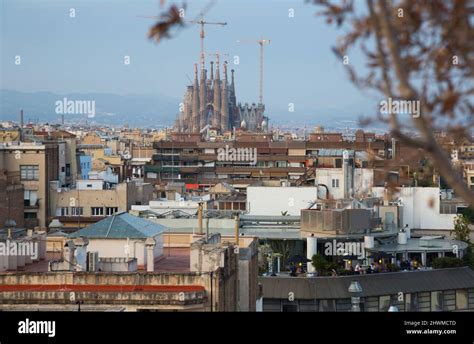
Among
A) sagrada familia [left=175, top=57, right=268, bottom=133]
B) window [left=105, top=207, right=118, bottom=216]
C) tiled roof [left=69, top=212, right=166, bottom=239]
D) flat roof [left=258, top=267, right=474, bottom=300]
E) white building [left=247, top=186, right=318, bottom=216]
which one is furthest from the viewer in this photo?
sagrada familia [left=175, top=57, right=268, bottom=133]

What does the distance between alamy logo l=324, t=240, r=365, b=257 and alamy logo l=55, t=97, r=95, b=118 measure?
4730 millimetres

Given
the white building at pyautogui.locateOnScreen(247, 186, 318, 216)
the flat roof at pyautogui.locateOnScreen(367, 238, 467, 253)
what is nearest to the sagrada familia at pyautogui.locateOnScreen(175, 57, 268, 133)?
the white building at pyautogui.locateOnScreen(247, 186, 318, 216)

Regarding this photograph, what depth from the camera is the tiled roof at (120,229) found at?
39.7 feet

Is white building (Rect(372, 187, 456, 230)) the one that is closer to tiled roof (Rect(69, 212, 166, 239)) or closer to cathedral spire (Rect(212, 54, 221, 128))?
tiled roof (Rect(69, 212, 166, 239))

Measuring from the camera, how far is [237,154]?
55781 mm

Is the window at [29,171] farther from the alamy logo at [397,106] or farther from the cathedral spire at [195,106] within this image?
the cathedral spire at [195,106]

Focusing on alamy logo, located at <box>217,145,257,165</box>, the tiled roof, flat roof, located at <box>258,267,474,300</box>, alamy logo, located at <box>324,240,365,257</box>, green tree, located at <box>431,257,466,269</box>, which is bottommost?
flat roof, located at <box>258,267,474,300</box>

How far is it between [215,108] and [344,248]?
8949cm

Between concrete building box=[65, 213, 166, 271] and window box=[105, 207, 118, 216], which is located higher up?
concrete building box=[65, 213, 166, 271]

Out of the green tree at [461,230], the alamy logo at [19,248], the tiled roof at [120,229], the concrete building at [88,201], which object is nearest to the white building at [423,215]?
the green tree at [461,230]

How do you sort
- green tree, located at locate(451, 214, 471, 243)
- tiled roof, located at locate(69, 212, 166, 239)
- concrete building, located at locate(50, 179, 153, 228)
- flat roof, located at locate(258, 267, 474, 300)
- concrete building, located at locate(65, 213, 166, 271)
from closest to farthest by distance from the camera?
concrete building, located at locate(65, 213, 166, 271) < tiled roof, located at locate(69, 212, 166, 239) < flat roof, located at locate(258, 267, 474, 300) < green tree, located at locate(451, 214, 471, 243) < concrete building, located at locate(50, 179, 153, 228)

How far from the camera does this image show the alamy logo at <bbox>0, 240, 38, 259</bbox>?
1148 centimetres

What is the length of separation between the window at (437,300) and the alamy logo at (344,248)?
3142mm
